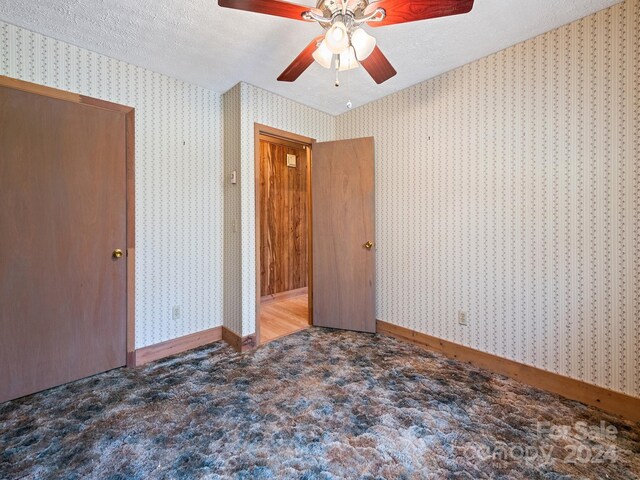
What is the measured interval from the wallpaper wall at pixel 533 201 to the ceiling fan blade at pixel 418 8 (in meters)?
1.30

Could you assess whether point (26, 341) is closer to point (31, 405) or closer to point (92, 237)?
point (31, 405)

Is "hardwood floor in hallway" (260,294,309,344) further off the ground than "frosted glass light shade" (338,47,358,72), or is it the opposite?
"frosted glass light shade" (338,47,358,72)

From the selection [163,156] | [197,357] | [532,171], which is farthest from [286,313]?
[532,171]

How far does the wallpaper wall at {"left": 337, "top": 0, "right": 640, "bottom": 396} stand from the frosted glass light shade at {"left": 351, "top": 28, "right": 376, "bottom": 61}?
4.65 feet

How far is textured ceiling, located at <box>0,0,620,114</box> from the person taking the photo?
1.77m

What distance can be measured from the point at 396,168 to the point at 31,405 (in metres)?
→ 3.45

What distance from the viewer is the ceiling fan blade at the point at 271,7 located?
1.27 meters

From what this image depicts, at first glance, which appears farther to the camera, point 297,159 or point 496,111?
point 297,159

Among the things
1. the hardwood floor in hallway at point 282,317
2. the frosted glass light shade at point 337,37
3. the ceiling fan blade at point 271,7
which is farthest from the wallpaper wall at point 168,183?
the frosted glass light shade at point 337,37

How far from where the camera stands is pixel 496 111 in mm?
2285

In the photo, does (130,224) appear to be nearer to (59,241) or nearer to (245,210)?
(59,241)

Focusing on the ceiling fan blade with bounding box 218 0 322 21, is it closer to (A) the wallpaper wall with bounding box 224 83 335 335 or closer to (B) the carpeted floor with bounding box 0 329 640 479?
(A) the wallpaper wall with bounding box 224 83 335 335

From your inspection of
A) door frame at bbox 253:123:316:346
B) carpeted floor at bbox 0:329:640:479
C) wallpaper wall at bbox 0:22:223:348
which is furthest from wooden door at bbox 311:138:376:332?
wallpaper wall at bbox 0:22:223:348

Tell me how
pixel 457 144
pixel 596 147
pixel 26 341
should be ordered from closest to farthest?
pixel 596 147, pixel 26 341, pixel 457 144
